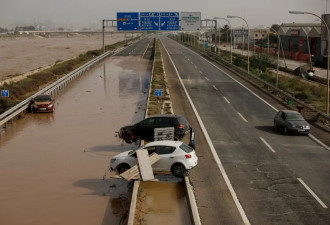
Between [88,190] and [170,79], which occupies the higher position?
[170,79]

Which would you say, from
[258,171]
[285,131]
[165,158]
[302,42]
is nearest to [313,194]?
[258,171]

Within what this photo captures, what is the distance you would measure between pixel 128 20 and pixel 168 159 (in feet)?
190

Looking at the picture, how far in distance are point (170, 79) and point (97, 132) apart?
88.4 ft

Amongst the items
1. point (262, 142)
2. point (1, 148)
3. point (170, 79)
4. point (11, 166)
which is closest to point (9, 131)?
point (1, 148)

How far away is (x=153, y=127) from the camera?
25000 mm

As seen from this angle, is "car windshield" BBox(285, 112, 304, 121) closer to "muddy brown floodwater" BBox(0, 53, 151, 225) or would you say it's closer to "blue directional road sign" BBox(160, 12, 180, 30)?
"muddy brown floodwater" BBox(0, 53, 151, 225)

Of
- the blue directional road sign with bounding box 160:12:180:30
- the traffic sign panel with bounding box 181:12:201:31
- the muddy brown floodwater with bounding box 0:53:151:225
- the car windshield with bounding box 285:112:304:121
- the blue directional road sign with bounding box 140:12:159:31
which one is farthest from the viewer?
the traffic sign panel with bounding box 181:12:201:31

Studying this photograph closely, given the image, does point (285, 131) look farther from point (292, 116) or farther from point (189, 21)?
point (189, 21)

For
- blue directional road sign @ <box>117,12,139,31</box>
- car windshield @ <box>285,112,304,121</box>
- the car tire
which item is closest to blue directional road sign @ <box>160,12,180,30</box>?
blue directional road sign @ <box>117,12,139,31</box>

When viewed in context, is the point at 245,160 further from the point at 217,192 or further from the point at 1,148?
the point at 1,148

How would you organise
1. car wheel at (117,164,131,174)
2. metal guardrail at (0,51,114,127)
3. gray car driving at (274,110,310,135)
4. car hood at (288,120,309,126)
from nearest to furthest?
car wheel at (117,164,131,174) < gray car driving at (274,110,310,135) < car hood at (288,120,309,126) < metal guardrail at (0,51,114,127)

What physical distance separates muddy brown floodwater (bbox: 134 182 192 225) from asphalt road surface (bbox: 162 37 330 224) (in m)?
0.62

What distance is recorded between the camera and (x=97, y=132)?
30.0m

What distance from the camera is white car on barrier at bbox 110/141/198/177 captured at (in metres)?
18.9
